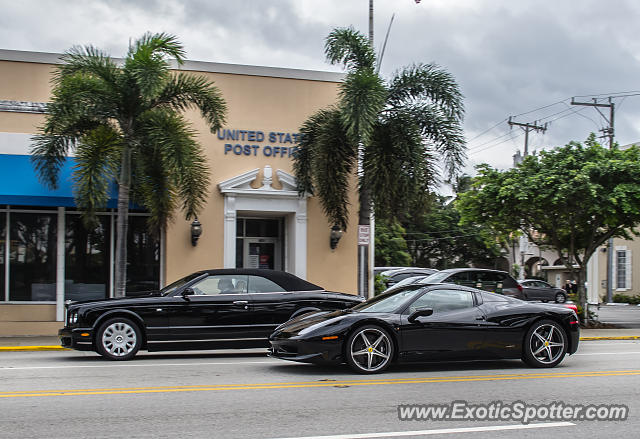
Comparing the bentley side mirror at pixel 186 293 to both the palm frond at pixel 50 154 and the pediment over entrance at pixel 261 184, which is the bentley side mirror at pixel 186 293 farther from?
the pediment over entrance at pixel 261 184

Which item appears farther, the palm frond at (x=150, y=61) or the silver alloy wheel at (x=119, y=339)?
the palm frond at (x=150, y=61)

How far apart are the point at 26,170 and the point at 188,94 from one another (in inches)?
172

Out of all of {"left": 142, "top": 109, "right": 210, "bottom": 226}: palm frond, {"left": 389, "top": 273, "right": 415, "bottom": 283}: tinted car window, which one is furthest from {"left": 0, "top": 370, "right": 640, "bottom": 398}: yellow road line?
{"left": 389, "top": 273, "right": 415, "bottom": 283}: tinted car window

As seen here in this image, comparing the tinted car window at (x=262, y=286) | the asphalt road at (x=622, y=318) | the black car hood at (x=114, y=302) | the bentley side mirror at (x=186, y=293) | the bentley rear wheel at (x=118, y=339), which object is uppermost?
the tinted car window at (x=262, y=286)

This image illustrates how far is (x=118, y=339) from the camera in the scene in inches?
448

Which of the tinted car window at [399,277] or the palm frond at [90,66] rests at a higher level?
the palm frond at [90,66]

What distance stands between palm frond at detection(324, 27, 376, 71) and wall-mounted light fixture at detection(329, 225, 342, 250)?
13.9ft

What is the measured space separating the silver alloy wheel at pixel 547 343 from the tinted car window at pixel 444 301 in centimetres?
111

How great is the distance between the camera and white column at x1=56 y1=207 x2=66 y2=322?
57.4ft

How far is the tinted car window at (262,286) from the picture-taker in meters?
12.3

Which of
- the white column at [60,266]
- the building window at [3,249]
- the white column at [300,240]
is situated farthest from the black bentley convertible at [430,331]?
the building window at [3,249]

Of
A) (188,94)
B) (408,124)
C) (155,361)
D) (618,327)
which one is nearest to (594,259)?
(618,327)

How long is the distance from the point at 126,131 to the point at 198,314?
570cm

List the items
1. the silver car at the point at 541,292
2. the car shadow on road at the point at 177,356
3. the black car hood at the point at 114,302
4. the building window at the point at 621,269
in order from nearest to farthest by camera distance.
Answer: the black car hood at the point at 114,302 → the car shadow on road at the point at 177,356 → the silver car at the point at 541,292 → the building window at the point at 621,269
